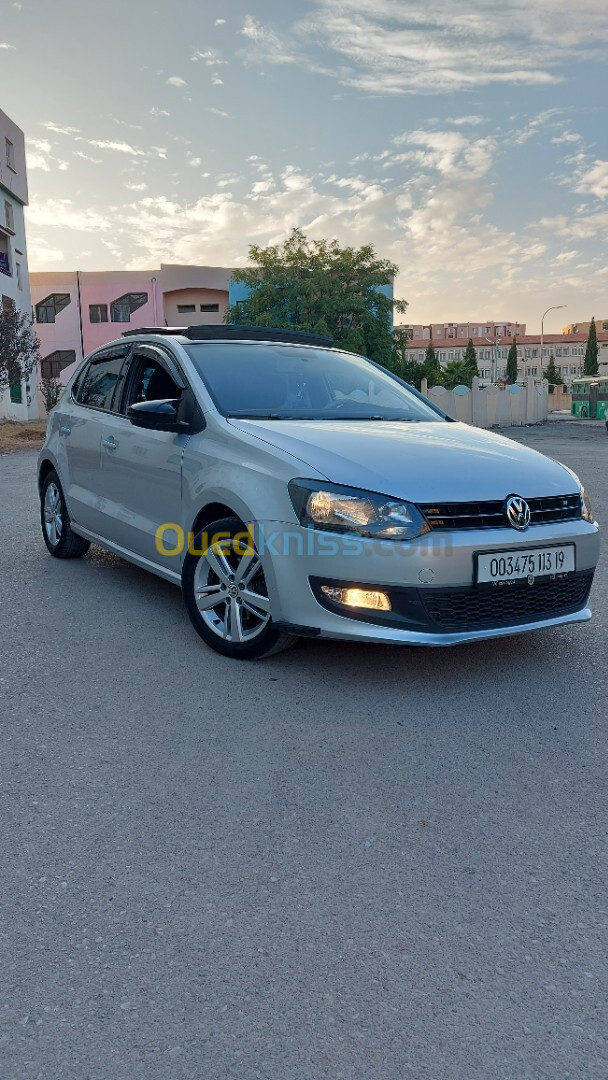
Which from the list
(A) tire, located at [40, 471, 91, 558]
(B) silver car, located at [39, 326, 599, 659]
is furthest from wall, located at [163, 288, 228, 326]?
(B) silver car, located at [39, 326, 599, 659]

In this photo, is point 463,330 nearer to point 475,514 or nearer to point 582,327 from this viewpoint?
point 582,327

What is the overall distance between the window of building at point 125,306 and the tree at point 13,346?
32.0 m

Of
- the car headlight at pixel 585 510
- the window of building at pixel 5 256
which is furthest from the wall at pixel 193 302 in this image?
the car headlight at pixel 585 510

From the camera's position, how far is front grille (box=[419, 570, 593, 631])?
11.3 feet

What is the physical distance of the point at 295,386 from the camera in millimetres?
4723

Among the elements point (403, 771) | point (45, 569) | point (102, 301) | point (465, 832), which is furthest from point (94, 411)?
point (102, 301)

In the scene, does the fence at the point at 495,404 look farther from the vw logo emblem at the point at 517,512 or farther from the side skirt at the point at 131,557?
the vw logo emblem at the point at 517,512

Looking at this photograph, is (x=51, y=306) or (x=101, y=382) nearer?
(x=101, y=382)

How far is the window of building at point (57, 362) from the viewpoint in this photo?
185ft

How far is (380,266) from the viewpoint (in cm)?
3744

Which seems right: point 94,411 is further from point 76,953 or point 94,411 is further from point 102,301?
point 102,301

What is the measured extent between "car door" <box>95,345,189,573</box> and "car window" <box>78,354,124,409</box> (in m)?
0.20

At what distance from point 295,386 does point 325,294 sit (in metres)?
32.8

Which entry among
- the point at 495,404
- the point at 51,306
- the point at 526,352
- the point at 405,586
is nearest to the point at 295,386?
the point at 405,586
